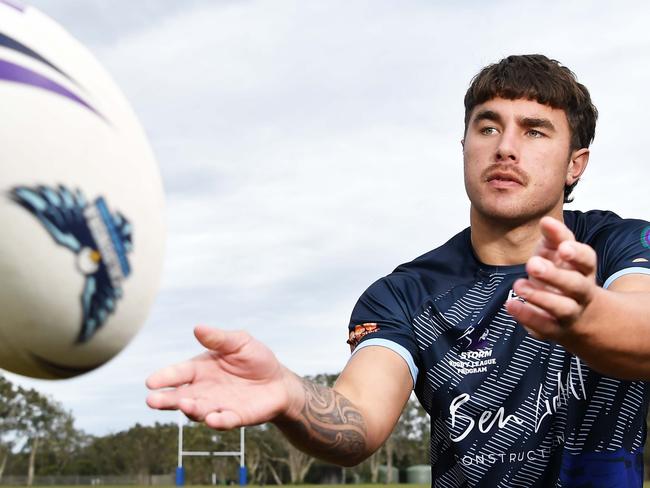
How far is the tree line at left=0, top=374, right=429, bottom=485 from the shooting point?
59.9 m

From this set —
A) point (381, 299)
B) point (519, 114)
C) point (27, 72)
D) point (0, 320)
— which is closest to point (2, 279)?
point (0, 320)

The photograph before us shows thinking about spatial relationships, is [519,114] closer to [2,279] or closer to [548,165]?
[548,165]

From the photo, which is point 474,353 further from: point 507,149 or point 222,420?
point 222,420

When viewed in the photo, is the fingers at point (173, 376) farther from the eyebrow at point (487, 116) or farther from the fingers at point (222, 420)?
the eyebrow at point (487, 116)

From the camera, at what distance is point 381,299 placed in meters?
4.24

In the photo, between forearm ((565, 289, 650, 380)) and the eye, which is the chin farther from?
forearm ((565, 289, 650, 380))

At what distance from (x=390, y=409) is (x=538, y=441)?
68cm

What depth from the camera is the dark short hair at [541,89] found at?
13.6ft

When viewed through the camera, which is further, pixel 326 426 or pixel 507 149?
pixel 507 149

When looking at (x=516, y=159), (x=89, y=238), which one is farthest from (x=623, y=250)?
(x=89, y=238)

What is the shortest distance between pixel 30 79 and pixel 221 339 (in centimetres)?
89

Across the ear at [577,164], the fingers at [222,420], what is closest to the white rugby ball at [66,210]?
the fingers at [222,420]

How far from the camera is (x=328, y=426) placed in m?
3.28

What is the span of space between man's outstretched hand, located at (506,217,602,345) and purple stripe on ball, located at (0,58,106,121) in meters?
1.32
